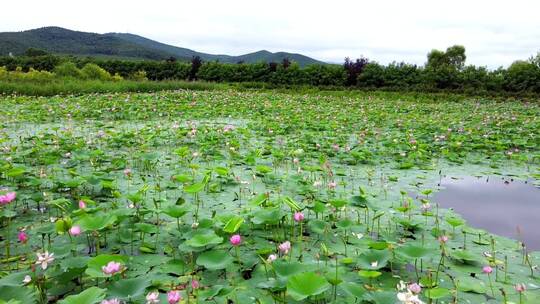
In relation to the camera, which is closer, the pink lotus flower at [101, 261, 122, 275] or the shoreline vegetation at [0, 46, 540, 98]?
the pink lotus flower at [101, 261, 122, 275]

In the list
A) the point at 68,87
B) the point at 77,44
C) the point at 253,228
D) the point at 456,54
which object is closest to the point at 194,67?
the point at 68,87

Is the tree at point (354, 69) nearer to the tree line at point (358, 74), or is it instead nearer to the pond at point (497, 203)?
the tree line at point (358, 74)

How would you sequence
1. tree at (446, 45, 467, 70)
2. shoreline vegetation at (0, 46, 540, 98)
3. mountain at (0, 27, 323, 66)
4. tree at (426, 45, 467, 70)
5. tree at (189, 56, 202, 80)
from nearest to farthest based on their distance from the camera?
shoreline vegetation at (0, 46, 540, 98)
tree at (189, 56, 202, 80)
tree at (426, 45, 467, 70)
tree at (446, 45, 467, 70)
mountain at (0, 27, 323, 66)

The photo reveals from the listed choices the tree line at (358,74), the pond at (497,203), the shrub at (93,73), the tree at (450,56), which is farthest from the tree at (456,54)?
the pond at (497,203)

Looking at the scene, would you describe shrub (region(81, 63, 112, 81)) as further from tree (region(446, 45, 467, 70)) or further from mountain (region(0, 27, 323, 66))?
mountain (region(0, 27, 323, 66))

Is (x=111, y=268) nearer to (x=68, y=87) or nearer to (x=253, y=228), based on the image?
(x=253, y=228)

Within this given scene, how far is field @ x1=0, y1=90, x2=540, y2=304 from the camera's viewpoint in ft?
5.82

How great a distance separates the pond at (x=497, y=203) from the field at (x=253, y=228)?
22 cm

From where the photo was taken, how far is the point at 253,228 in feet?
8.56

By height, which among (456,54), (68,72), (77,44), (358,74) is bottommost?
(68,72)

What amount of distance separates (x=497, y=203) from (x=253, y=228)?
2.54 metres

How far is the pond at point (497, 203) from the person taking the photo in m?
3.10

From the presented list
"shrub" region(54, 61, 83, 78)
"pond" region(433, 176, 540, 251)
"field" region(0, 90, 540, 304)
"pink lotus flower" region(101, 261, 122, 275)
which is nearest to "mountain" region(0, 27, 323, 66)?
"shrub" region(54, 61, 83, 78)

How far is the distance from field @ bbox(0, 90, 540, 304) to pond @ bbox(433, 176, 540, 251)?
0.72 ft
